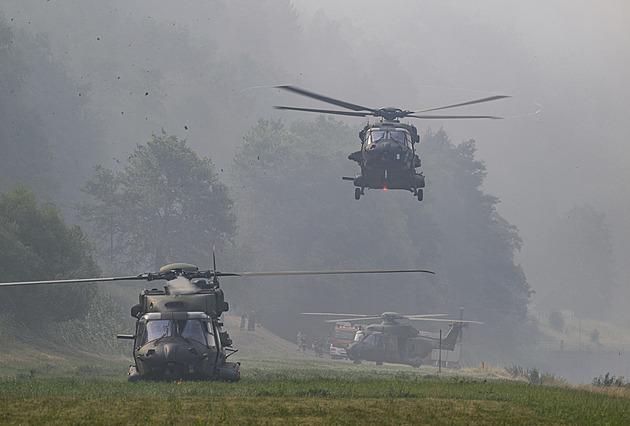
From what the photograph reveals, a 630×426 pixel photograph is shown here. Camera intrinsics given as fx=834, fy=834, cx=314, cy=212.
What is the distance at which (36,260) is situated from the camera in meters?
53.6

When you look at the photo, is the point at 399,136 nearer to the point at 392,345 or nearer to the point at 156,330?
the point at 156,330

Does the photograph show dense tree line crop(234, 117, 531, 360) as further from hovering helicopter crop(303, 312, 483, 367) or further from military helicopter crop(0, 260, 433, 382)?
military helicopter crop(0, 260, 433, 382)

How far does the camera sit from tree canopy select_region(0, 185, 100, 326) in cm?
5297

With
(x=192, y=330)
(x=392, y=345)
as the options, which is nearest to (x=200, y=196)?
(x=392, y=345)

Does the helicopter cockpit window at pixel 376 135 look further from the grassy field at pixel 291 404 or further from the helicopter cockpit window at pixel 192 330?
the helicopter cockpit window at pixel 192 330

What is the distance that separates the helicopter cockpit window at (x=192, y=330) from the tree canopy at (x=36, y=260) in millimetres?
30688

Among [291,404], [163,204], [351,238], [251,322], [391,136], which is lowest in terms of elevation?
[251,322]

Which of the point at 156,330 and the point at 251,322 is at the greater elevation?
the point at 156,330

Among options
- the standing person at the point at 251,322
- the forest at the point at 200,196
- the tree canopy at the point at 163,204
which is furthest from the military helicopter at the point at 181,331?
the standing person at the point at 251,322

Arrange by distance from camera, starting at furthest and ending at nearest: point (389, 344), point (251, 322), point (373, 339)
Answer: point (251, 322)
point (373, 339)
point (389, 344)

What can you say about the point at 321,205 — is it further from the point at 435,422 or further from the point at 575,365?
the point at 435,422

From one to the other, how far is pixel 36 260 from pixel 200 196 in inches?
1530

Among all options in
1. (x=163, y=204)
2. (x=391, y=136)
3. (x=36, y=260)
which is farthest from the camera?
(x=163, y=204)

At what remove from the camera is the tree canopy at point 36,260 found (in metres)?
53.0
